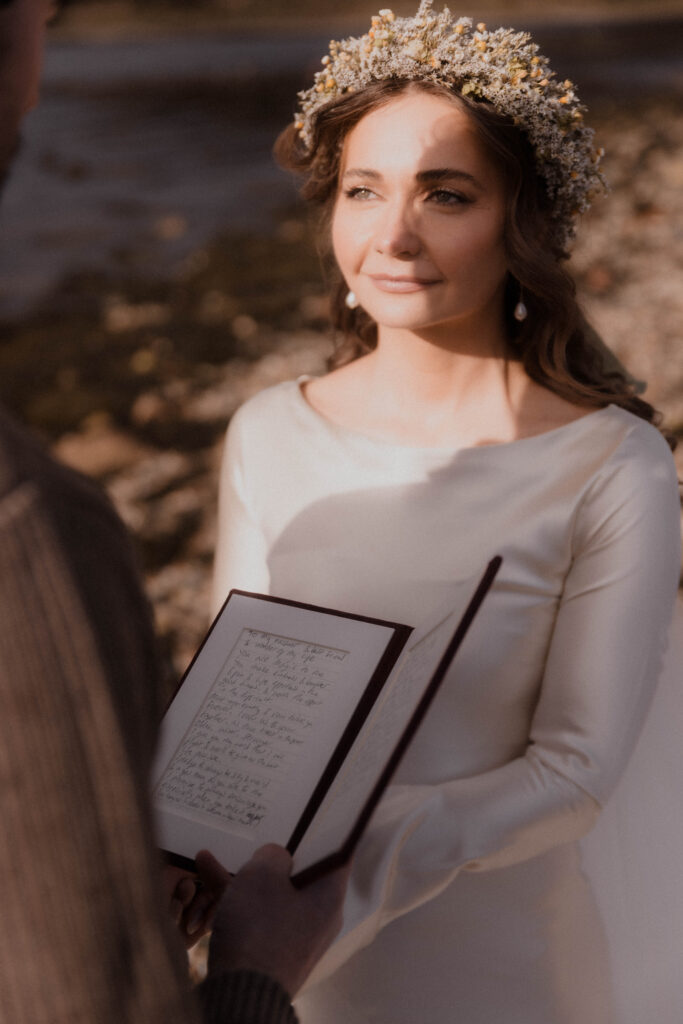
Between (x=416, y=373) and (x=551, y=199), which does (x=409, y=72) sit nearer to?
(x=551, y=199)

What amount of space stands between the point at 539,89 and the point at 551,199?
26 centimetres

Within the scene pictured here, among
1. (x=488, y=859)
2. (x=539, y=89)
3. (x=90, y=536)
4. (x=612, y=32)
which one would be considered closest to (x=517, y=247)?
(x=539, y=89)

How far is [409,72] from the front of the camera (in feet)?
7.52

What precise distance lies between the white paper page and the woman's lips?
83 cm

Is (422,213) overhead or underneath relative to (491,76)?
underneath

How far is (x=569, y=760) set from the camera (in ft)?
6.81

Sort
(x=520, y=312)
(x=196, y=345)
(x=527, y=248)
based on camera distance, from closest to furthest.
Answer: (x=527, y=248) → (x=520, y=312) → (x=196, y=345)

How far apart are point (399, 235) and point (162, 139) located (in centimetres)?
1610

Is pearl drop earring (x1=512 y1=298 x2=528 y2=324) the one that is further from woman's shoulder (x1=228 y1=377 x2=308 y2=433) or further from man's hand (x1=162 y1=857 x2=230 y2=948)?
man's hand (x1=162 y1=857 x2=230 y2=948)

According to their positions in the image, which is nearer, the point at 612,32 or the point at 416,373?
the point at 416,373

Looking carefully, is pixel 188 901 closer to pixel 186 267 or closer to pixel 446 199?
pixel 446 199

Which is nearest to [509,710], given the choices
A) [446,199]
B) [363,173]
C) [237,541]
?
[237,541]

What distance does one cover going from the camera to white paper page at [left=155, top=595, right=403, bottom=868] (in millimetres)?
1636

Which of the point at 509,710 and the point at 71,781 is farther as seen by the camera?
the point at 509,710
